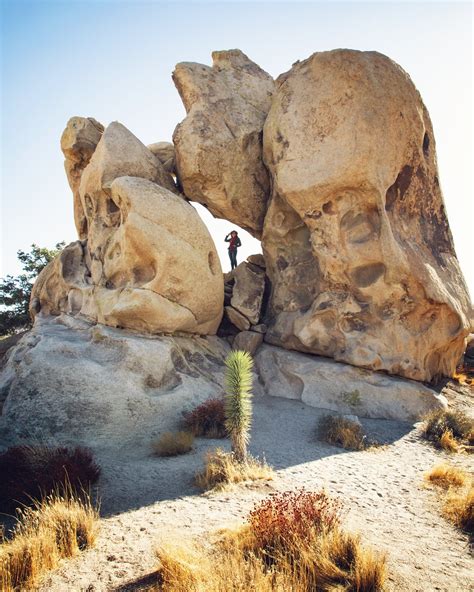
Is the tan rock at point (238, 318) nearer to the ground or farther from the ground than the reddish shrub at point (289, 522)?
farther from the ground

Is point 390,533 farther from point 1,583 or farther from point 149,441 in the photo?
point 149,441

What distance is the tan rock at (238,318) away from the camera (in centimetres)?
1395

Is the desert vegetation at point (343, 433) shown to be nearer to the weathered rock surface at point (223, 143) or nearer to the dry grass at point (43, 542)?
the dry grass at point (43, 542)

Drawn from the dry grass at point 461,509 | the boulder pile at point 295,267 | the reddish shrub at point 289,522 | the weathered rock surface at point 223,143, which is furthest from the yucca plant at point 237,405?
the weathered rock surface at point 223,143

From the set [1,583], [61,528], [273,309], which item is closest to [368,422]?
[273,309]

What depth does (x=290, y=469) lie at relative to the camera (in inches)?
278

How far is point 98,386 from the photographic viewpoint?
30.5 feet

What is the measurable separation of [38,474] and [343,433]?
6.19 metres

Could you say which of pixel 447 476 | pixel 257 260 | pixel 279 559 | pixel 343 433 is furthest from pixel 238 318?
pixel 279 559

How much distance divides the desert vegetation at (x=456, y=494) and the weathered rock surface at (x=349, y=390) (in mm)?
3941

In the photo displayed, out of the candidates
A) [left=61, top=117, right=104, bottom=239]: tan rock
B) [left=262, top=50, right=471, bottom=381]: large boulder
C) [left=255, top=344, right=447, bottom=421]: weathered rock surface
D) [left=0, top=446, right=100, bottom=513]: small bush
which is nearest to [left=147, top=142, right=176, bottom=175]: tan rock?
[left=61, top=117, right=104, bottom=239]: tan rock

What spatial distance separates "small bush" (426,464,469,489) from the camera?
260 inches

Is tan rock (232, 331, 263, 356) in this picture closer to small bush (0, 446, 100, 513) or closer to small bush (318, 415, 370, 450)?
small bush (318, 415, 370, 450)

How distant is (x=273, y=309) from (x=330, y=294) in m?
2.60
